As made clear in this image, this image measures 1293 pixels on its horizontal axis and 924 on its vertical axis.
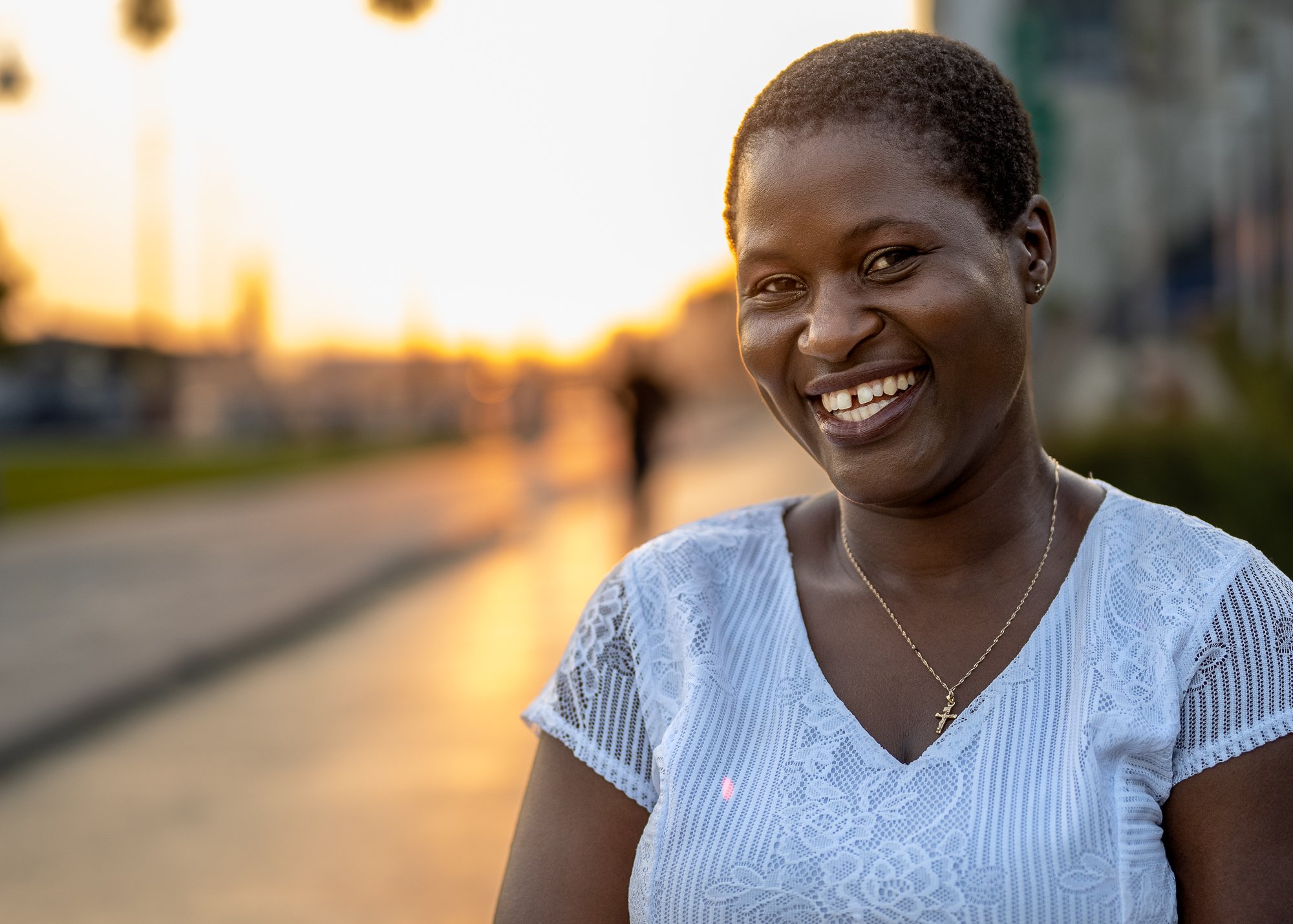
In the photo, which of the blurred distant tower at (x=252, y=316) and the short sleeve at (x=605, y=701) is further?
the blurred distant tower at (x=252, y=316)

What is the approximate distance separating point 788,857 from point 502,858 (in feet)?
12.8

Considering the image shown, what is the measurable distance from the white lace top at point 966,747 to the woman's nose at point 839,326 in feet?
1.17

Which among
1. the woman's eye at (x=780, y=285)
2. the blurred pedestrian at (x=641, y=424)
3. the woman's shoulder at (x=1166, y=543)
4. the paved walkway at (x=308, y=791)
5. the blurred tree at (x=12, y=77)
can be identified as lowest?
the paved walkway at (x=308, y=791)

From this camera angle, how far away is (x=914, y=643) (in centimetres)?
185

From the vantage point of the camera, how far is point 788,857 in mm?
1641

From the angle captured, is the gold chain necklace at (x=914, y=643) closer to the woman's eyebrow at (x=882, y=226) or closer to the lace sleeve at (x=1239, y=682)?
the lace sleeve at (x=1239, y=682)

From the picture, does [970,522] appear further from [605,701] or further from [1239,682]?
[605,701]

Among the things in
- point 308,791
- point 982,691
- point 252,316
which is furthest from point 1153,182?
point 252,316

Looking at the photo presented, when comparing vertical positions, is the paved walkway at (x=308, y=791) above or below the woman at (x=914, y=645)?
below

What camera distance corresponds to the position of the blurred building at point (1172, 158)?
20.8 meters

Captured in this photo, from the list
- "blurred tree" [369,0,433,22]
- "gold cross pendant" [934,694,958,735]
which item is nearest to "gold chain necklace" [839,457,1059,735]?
"gold cross pendant" [934,694,958,735]

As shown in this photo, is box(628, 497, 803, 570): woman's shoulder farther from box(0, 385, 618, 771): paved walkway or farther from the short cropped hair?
box(0, 385, 618, 771): paved walkway

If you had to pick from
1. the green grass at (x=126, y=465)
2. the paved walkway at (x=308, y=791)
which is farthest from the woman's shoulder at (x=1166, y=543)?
the green grass at (x=126, y=465)

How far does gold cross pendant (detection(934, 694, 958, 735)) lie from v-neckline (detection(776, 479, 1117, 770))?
0.02m
